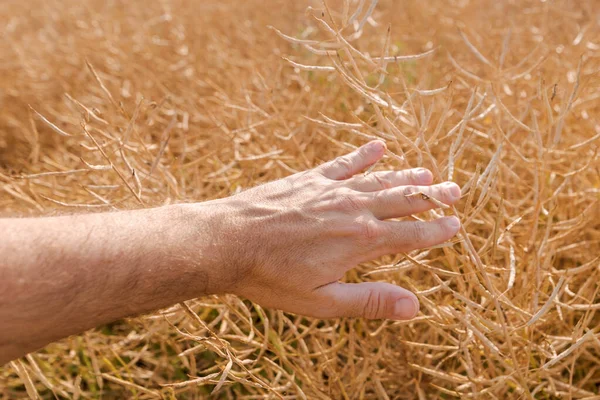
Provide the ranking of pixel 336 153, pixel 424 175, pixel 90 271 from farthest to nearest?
pixel 336 153
pixel 424 175
pixel 90 271

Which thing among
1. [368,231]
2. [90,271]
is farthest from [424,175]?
[90,271]

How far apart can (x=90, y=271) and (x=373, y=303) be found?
0.35 m

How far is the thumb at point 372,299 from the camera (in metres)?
0.82

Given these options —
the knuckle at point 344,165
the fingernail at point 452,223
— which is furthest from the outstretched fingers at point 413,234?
the knuckle at point 344,165

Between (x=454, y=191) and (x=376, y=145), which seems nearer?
(x=454, y=191)

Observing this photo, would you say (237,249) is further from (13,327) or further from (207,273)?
(13,327)

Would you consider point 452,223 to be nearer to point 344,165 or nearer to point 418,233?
point 418,233

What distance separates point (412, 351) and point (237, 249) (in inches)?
17.1

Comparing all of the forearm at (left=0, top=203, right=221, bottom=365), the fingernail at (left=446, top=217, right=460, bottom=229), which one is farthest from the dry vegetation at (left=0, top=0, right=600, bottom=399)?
the forearm at (left=0, top=203, right=221, bottom=365)

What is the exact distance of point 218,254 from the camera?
0.81 metres

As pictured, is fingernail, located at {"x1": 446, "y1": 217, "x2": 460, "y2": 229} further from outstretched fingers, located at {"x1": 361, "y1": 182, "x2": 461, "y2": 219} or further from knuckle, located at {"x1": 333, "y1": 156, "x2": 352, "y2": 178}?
knuckle, located at {"x1": 333, "y1": 156, "x2": 352, "y2": 178}

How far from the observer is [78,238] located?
785mm

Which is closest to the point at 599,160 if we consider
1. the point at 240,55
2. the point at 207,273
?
the point at 207,273

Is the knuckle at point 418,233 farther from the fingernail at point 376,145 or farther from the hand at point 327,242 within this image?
the fingernail at point 376,145
